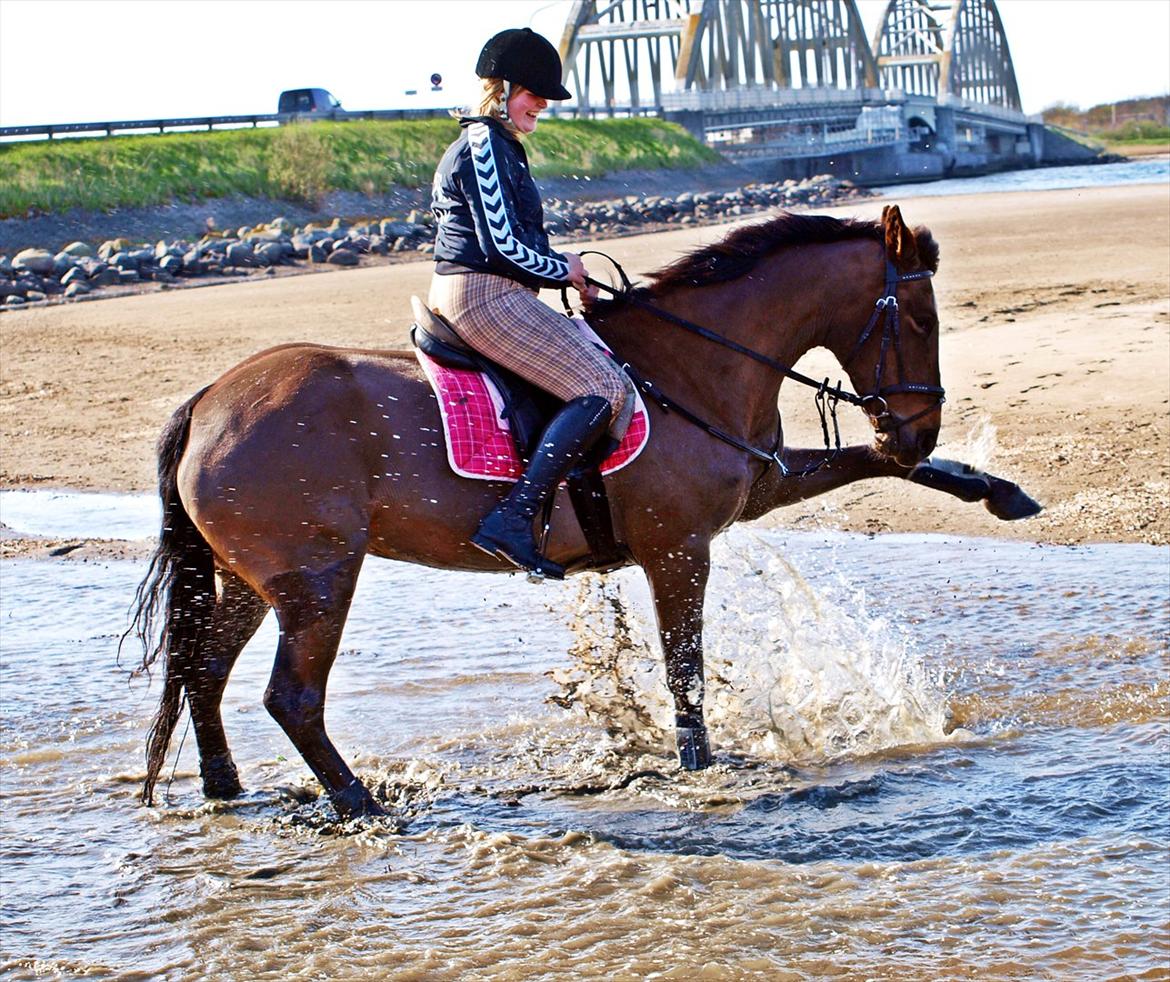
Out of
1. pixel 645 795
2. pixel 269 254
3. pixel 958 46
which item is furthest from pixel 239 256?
pixel 958 46

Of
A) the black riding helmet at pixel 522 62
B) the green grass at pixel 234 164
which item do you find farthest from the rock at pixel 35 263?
the black riding helmet at pixel 522 62

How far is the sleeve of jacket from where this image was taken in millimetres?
4973

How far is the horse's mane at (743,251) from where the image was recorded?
5.62 m

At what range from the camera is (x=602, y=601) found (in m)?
6.67

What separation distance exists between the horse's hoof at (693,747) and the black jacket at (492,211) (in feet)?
5.69

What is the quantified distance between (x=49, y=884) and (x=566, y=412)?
2.33m

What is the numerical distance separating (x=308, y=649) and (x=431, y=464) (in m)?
0.76

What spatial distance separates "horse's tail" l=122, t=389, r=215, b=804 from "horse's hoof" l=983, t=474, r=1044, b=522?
3342mm

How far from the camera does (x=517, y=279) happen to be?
525cm

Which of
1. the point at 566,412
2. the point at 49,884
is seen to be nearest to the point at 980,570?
the point at 566,412

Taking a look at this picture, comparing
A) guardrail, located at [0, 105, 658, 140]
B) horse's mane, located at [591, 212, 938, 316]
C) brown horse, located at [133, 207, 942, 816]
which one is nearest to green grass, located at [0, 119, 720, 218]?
guardrail, located at [0, 105, 658, 140]

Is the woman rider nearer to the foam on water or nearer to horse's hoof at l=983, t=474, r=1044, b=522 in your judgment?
horse's hoof at l=983, t=474, r=1044, b=522

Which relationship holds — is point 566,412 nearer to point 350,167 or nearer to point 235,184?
point 235,184

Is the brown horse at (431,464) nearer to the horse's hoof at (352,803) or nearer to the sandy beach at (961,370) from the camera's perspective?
the horse's hoof at (352,803)
